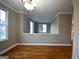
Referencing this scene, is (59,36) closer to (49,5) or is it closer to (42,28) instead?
(49,5)

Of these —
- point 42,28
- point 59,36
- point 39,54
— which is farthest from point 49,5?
point 42,28

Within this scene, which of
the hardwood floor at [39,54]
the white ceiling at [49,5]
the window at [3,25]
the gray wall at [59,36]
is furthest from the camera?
the gray wall at [59,36]

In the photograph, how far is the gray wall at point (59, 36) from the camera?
22.6 ft

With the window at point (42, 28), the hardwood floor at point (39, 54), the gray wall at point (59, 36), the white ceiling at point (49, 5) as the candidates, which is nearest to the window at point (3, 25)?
the white ceiling at point (49, 5)

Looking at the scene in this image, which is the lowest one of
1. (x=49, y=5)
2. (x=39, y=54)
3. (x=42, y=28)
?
(x=39, y=54)

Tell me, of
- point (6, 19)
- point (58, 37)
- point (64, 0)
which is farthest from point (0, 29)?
point (58, 37)

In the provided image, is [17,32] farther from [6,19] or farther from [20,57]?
[20,57]

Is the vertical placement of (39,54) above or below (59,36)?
below

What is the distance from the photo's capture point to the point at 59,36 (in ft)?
22.6

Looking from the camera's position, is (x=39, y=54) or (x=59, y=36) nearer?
(x=39, y=54)

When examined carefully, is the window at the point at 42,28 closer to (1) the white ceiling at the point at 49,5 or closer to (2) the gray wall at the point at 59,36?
(2) the gray wall at the point at 59,36

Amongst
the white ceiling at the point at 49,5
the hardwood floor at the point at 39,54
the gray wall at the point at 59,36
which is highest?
the white ceiling at the point at 49,5

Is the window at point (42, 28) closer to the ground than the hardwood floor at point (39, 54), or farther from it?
farther from it

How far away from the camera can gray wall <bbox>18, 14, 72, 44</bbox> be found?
6898 mm
